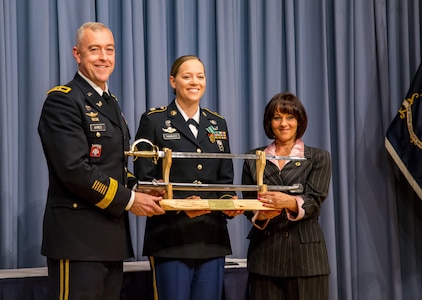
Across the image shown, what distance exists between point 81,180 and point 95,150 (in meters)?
0.16

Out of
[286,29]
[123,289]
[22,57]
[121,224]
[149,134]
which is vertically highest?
[286,29]

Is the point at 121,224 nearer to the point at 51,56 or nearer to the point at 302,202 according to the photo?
the point at 302,202

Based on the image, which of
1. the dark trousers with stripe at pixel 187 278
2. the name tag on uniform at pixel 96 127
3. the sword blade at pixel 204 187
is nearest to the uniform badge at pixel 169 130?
the sword blade at pixel 204 187

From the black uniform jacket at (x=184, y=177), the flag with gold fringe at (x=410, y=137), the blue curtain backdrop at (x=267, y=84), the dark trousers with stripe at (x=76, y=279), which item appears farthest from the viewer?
the flag with gold fringe at (x=410, y=137)

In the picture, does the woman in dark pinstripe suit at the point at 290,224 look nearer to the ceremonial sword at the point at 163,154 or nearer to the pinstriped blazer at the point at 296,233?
the pinstriped blazer at the point at 296,233

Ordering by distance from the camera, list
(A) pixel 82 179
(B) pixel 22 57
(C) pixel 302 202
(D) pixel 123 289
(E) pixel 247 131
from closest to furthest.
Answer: (A) pixel 82 179
(C) pixel 302 202
(D) pixel 123 289
(B) pixel 22 57
(E) pixel 247 131

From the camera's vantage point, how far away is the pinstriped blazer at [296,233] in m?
2.75

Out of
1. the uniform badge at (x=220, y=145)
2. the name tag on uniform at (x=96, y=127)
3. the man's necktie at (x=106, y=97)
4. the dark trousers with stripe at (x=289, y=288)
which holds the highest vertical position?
the man's necktie at (x=106, y=97)

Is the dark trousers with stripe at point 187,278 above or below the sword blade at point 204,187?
below

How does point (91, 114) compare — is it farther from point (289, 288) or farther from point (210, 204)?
point (289, 288)

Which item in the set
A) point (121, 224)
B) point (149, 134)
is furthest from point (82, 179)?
point (149, 134)

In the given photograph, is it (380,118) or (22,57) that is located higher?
(22,57)

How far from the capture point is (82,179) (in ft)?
7.50

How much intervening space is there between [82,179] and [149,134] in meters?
0.50
